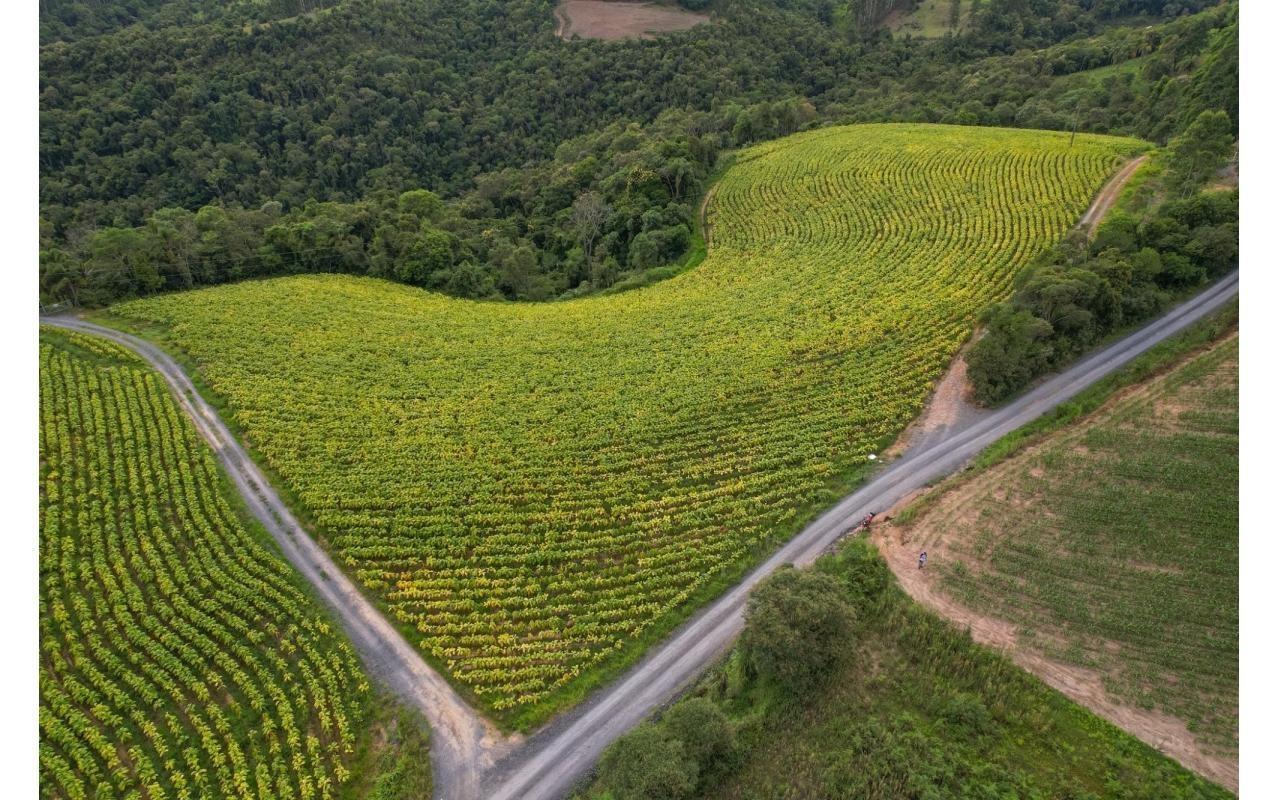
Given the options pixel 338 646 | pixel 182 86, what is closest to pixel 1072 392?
pixel 338 646

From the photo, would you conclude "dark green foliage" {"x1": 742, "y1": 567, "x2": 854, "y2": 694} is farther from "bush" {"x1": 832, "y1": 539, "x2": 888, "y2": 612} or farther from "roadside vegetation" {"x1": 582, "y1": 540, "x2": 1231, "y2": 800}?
"bush" {"x1": 832, "y1": 539, "x2": 888, "y2": 612}

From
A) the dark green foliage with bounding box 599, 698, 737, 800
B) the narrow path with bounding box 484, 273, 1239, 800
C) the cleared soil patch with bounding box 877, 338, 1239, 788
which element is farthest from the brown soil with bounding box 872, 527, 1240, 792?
the dark green foliage with bounding box 599, 698, 737, 800

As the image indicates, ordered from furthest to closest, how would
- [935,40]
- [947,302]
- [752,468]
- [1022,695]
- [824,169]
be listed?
[935,40]
[824,169]
[947,302]
[752,468]
[1022,695]

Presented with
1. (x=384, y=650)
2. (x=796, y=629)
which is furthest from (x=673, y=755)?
(x=384, y=650)

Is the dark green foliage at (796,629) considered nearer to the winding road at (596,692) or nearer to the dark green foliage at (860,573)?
the dark green foliage at (860,573)

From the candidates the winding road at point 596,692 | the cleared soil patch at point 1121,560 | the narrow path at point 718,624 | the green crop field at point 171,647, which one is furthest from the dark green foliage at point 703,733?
the green crop field at point 171,647

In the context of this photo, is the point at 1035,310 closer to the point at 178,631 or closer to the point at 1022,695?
the point at 1022,695
